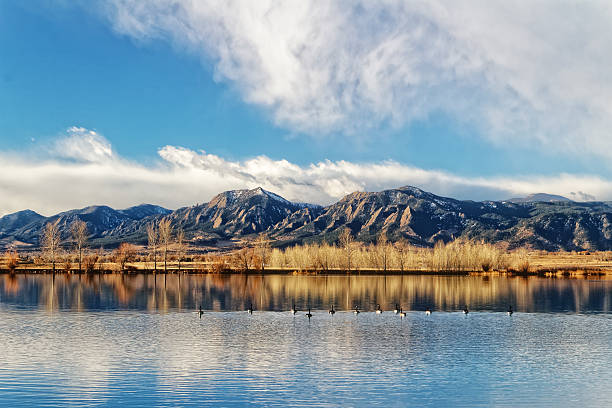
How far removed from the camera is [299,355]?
42844mm

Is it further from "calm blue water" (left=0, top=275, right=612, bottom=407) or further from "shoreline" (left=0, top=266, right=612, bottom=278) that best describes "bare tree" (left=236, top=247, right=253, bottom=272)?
"calm blue water" (left=0, top=275, right=612, bottom=407)

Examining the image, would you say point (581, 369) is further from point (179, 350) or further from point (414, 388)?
point (179, 350)

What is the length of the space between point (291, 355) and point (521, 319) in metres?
35.8

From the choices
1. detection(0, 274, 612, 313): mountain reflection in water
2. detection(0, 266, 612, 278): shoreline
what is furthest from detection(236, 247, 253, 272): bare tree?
detection(0, 274, 612, 313): mountain reflection in water

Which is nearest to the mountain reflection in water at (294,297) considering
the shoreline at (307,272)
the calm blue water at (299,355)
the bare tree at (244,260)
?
the calm blue water at (299,355)

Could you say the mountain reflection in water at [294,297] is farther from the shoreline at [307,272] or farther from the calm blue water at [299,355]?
the shoreline at [307,272]

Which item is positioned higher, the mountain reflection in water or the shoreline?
the mountain reflection in water

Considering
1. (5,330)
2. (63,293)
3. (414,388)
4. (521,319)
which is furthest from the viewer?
(63,293)

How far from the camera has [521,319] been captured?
66.9m

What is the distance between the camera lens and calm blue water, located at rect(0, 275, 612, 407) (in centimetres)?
3153

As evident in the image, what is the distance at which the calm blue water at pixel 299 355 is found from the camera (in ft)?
103

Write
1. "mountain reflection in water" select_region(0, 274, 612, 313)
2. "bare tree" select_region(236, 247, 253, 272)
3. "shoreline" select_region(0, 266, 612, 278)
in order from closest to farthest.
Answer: "mountain reflection in water" select_region(0, 274, 612, 313) → "shoreline" select_region(0, 266, 612, 278) → "bare tree" select_region(236, 247, 253, 272)

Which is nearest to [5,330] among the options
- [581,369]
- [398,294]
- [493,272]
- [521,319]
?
[581,369]

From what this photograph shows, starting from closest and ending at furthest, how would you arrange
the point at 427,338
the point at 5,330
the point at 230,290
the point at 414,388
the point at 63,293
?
the point at 414,388
the point at 427,338
the point at 5,330
the point at 63,293
the point at 230,290
